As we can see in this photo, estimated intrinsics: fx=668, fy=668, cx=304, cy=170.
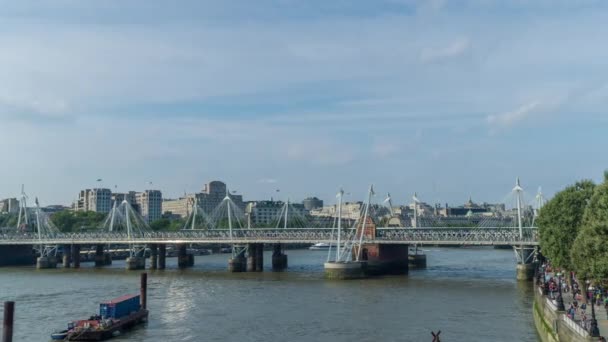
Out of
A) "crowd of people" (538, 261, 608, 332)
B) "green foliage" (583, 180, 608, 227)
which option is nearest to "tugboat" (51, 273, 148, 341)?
"crowd of people" (538, 261, 608, 332)

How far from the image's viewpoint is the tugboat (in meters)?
49.2

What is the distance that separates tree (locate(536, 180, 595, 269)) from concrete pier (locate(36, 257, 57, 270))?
92309mm

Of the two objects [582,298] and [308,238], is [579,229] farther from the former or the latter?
[308,238]

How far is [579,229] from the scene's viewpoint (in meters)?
56.3

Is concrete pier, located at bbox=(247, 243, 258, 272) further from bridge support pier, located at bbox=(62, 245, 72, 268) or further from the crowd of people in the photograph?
the crowd of people

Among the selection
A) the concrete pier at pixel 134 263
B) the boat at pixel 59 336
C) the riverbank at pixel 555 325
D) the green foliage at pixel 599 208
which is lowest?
the boat at pixel 59 336

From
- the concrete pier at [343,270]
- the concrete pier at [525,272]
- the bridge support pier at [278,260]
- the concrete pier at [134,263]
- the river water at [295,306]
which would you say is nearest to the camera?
the river water at [295,306]

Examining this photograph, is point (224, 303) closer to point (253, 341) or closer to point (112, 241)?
point (253, 341)

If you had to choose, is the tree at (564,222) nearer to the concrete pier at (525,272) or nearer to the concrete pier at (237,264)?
the concrete pier at (525,272)

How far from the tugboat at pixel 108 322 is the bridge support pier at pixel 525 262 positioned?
50.5 m

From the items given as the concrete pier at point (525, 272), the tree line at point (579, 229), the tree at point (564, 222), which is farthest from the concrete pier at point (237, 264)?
the tree at point (564, 222)

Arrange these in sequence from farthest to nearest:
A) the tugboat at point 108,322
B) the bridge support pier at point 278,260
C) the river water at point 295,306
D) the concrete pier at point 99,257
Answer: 1. the concrete pier at point 99,257
2. the bridge support pier at point 278,260
3. the river water at point 295,306
4. the tugboat at point 108,322

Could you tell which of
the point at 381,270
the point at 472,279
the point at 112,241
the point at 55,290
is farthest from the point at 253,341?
the point at 112,241

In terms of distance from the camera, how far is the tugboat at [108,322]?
49.2 metres
